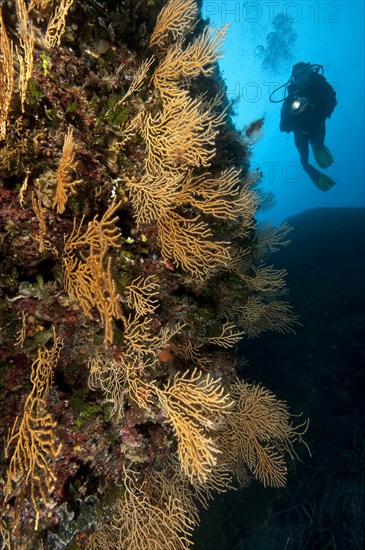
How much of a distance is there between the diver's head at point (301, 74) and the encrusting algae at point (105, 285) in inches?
363

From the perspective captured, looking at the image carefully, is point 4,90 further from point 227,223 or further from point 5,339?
point 227,223

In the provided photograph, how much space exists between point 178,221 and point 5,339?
205cm

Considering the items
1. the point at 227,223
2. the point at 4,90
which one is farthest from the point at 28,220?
the point at 227,223

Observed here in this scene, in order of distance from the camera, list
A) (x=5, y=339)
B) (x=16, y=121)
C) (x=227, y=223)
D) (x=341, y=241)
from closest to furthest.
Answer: (x=16, y=121) → (x=5, y=339) → (x=227, y=223) → (x=341, y=241)

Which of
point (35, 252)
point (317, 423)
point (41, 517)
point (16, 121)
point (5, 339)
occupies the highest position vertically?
point (16, 121)

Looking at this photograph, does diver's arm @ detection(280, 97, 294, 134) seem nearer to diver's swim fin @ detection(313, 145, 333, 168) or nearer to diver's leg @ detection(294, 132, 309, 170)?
diver's leg @ detection(294, 132, 309, 170)

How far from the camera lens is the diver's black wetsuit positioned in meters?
10.9

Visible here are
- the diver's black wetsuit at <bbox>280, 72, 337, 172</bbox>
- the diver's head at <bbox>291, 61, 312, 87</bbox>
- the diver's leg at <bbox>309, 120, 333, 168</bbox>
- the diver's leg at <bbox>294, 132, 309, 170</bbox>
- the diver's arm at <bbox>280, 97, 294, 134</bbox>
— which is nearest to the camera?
the diver's head at <bbox>291, 61, 312, 87</bbox>

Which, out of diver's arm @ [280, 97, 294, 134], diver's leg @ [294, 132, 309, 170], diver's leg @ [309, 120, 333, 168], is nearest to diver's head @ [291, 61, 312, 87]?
diver's arm @ [280, 97, 294, 134]

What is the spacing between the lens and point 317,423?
305 inches

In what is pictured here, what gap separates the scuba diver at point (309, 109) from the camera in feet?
35.3

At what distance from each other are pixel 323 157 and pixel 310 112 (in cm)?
180

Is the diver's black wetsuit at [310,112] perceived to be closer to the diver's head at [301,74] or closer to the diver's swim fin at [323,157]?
the diver's head at [301,74]

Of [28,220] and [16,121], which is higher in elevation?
[16,121]
